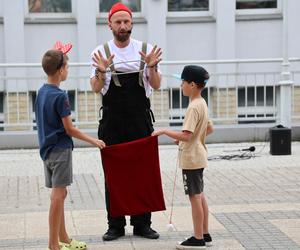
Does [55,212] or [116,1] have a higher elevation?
[116,1]

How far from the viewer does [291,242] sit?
247 inches

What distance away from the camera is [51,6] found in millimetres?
14758

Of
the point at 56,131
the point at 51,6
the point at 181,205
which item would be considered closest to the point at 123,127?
the point at 56,131

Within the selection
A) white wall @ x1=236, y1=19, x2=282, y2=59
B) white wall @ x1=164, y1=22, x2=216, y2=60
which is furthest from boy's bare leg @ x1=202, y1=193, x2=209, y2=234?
white wall @ x1=236, y1=19, x2=282, y2=59

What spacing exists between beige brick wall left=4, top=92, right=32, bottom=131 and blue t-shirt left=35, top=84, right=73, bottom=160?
686cm

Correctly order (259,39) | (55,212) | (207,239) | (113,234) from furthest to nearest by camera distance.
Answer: (259,39) → (113,234) → (207,239) → (55,212)

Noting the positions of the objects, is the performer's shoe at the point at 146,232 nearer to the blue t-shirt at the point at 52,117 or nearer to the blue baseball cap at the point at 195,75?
the blue t-shirt at the point at 52,117

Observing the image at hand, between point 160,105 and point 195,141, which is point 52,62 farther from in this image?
point 160,105

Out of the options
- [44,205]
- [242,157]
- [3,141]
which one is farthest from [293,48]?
[44,205]

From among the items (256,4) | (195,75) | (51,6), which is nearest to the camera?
(195,75)

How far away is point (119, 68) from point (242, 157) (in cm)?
533

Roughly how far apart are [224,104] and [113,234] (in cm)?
725

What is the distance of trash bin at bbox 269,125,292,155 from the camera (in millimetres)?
11188

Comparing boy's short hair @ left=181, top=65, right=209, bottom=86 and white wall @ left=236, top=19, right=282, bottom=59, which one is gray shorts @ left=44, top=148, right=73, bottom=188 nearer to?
boy's short hair @ left=181, top=65, right=209, bottom=86
